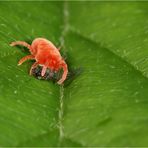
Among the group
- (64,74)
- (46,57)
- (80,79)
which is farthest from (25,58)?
(80,79)

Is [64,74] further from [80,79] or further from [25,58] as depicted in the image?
[25,58]

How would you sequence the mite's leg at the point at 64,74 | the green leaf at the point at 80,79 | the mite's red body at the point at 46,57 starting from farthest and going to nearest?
the mite's red body at the point at 46,57, the mite's leg at the point at 64,74, the green leaf at the point at 80,79

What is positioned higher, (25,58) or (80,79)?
(25,58)

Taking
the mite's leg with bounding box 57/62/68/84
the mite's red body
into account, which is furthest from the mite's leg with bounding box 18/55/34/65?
the mite's leg with bounding box 57/62/68/84

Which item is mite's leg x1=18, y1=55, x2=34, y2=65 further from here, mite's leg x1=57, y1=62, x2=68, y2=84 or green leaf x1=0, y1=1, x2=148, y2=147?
mite's leg x1=57, y1=62, x2=68, y2=84

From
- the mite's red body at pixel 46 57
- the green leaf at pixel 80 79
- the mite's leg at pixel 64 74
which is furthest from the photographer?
the mite's red body at pixel 46 57

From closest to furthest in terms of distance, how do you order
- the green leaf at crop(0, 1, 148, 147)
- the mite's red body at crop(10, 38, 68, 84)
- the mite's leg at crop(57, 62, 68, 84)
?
the green leaf at crop(0, 1, 148, 147), the mite's leg at crop(57, 62, 68, 84), the mite's red body at crop(10, 38, 68, 84)

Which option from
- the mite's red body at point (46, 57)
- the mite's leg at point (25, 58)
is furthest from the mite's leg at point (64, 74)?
the mite's leg at point (25, 58)

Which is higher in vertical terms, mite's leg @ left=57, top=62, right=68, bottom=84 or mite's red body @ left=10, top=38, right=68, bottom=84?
mite's red body @ left=10, top=38, right=68, bottom=84

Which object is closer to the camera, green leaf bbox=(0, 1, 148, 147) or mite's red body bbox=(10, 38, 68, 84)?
green leaf bbox=(0, 1, 148, 147)

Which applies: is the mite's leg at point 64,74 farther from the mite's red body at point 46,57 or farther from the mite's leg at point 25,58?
the mite's leg at point 25,58
